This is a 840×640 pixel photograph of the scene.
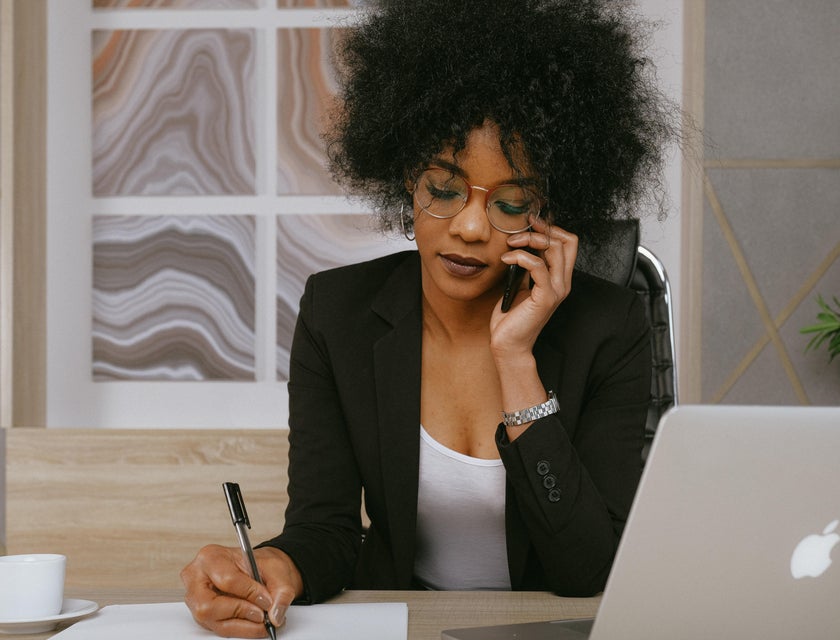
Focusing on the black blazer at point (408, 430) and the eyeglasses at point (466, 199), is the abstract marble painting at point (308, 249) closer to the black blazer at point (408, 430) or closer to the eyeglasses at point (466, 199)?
the black blazer at point (408, 430)

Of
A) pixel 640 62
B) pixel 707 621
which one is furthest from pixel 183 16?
pixel 707 621

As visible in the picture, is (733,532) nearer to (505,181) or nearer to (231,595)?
(231,595)

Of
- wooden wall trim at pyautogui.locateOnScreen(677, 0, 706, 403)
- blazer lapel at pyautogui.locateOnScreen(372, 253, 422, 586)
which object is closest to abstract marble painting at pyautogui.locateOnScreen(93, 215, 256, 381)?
wooden wall trim at pyautogui.locateOnScreen(677, 0, 706, 403)

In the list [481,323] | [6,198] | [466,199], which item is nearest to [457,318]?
[481,323]

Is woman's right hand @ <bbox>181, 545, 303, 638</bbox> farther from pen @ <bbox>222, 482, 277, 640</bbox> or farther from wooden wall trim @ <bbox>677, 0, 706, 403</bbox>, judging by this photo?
wooden wall trim @ <bbox>677, 0, 706, 403</bbox>

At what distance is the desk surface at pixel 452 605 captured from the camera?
1023 millimetres

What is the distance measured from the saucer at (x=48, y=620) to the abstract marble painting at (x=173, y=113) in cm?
238

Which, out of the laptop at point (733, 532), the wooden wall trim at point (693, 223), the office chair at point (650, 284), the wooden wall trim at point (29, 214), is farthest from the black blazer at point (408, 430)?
the wooden wall trim at point (29, 214)

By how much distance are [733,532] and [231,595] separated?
554 millimetres

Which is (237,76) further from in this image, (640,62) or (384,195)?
(640,62)

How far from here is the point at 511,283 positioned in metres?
1.51

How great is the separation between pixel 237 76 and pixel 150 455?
132 cm

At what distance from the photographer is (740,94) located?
10.0 ft

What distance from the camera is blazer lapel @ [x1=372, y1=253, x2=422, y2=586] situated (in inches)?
59.5
